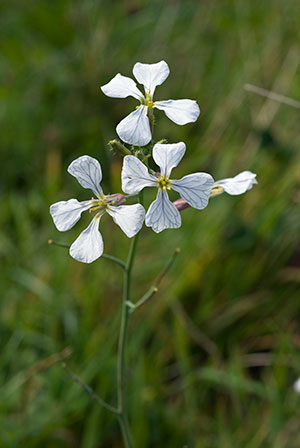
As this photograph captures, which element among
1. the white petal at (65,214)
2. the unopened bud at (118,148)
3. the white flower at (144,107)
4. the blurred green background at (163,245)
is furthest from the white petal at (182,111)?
the blurred green background at (163,245)

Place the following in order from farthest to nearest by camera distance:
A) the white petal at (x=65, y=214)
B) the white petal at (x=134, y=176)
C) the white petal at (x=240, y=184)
Result: the white petal at (x=240, y=184) → the white petal at (x=65, y=214) → the white petal at (x=134, y=176)

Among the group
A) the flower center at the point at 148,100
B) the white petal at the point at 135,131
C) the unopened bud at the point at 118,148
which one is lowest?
the unopened bud at the point at 118,148

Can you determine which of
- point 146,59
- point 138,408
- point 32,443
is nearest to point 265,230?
point 138,408

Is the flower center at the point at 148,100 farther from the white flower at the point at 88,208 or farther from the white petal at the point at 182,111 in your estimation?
the white flower at the point at 88,208

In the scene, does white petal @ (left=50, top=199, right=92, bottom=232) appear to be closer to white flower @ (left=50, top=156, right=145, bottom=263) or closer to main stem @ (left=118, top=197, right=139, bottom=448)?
white flower @ (left=50, top=156, right=145, bottom=263)

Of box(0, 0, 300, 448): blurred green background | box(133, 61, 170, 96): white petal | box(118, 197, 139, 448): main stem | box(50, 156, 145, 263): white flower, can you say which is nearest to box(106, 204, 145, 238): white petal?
box(50, 156, 145, 263): white flower

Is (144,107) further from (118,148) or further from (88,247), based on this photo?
(88,247)

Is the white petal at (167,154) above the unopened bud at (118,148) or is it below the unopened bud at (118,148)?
above

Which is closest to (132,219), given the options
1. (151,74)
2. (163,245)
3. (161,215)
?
(161,215)
